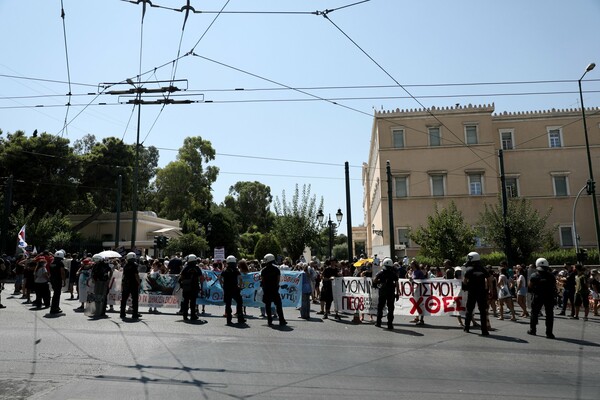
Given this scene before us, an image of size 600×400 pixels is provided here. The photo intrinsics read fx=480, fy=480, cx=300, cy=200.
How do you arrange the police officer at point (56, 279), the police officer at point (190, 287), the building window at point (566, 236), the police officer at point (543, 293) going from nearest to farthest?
1. the police officer at point (543, 293)
2. the police officer at point (190, 287)
3. the police officer at point (56, 279)
4. the building window at point (566, 236)

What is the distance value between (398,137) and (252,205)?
4251cm

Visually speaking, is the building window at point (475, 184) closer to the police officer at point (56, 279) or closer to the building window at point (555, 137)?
the building window at point (555, 137)

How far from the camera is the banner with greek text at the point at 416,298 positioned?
531 inches

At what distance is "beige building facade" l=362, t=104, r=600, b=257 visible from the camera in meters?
42.4

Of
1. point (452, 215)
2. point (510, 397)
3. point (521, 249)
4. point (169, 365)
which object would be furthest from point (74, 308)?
point (521, 249)

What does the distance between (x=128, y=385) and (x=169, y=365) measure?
126 cm

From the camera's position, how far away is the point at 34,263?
55.7 feet

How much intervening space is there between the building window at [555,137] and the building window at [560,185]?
118 inches

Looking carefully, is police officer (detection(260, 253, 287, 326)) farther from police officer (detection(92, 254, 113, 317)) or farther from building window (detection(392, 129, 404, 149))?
building window (detection(392, 129, 404, 149))

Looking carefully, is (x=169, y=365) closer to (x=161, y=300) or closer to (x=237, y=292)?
(x=237, y=292)

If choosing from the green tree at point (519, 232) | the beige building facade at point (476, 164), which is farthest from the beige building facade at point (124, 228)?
the green tree at point (519, 232)

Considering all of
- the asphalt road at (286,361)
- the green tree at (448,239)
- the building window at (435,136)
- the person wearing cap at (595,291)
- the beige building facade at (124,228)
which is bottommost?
the asphalt road at (286,361)

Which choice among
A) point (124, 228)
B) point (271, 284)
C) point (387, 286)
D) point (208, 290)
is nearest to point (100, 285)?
point (208, 290)

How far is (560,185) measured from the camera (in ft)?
144
